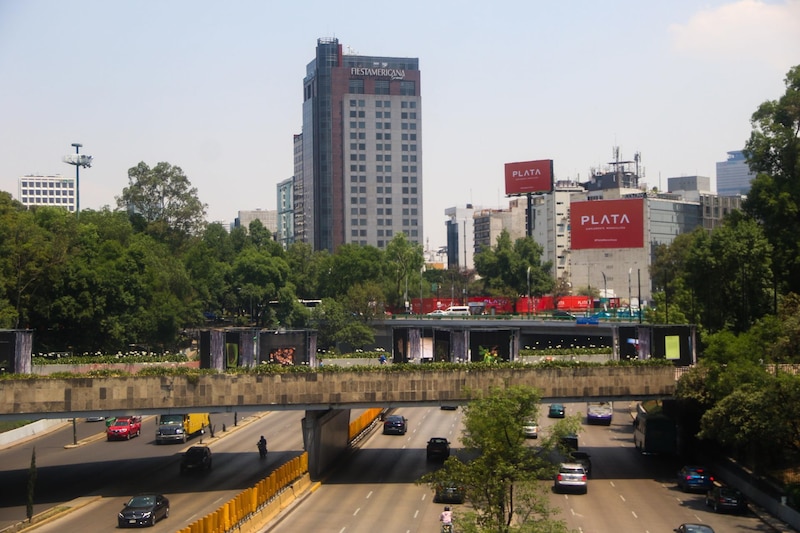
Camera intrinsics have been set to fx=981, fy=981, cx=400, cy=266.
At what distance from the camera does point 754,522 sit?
49.0 metres

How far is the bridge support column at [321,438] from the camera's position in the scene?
195 feet

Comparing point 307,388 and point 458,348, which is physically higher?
point 458,348

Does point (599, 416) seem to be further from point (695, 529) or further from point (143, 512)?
point (143, 512)

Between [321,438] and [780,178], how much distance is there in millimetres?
50732

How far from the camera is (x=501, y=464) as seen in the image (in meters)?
40.0

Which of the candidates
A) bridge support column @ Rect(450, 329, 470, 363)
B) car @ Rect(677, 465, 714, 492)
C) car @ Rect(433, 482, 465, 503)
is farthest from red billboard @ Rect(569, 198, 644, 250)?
car @ Rect(433, 482, 465, 503)

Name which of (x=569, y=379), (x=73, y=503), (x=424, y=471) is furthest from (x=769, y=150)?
(x=73, y=503)

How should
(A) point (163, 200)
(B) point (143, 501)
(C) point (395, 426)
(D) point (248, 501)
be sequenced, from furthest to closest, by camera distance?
(A) point (163, 200) → (C) point (395, 426) → (B) point (143, 501) → (D) point (248, 501)

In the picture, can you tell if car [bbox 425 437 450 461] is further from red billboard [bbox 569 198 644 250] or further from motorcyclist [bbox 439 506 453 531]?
red billboard [bbox 569 198 644 250]

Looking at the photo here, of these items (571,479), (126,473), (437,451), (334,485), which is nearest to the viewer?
(571,479)

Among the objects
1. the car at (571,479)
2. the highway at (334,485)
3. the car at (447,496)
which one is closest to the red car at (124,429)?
the highway at (334,485)

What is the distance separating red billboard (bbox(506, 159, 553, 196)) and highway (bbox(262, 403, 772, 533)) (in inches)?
4654

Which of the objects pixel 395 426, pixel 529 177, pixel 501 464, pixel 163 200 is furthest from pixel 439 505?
pixel 529 177

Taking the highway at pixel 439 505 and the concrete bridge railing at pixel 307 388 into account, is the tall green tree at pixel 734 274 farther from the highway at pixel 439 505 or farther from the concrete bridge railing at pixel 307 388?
the concrete bridge railing at pixel 307 388
